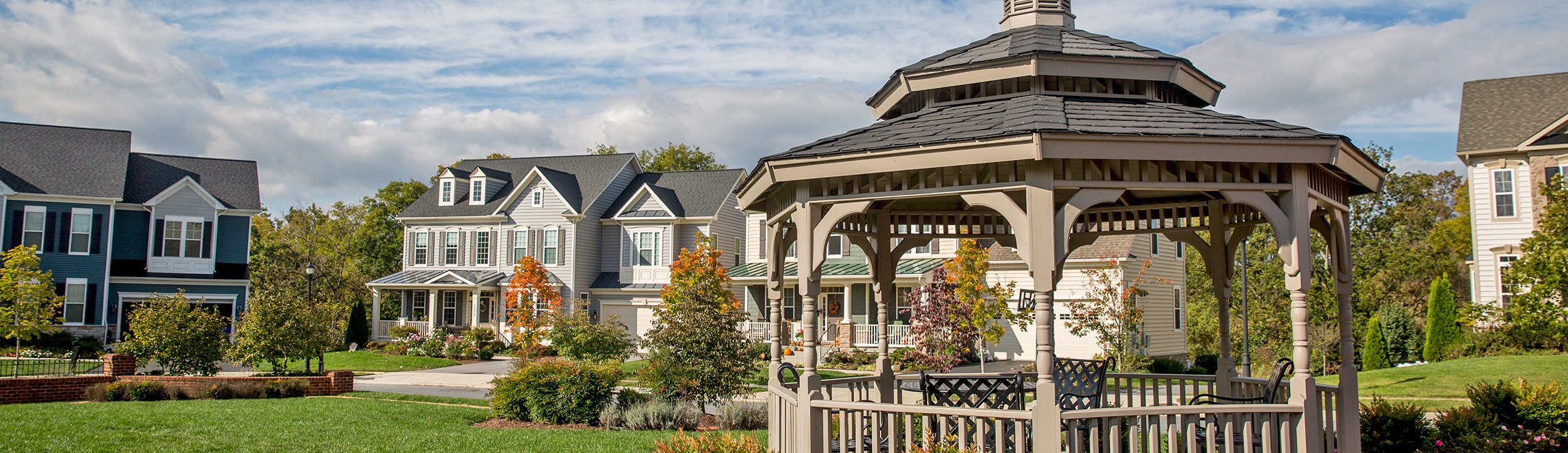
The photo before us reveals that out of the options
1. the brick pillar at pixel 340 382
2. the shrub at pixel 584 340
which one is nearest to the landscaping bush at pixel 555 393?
the brick pillar at pixel 340 382

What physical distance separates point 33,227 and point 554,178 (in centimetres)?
1636

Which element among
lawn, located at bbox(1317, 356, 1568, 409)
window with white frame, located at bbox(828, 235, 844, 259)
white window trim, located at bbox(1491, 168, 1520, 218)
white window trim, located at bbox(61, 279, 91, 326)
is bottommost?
lawn, located at bbox(1317, 356, 1568, 409)

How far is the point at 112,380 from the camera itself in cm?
1641

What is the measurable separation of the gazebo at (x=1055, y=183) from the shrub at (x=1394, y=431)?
2.61 ft

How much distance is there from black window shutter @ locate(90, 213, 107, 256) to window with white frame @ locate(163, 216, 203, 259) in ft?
5.93

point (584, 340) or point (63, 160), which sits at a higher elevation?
point (63, 160)

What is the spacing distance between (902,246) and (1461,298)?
45480mm

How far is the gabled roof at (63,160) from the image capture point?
96.3 feet

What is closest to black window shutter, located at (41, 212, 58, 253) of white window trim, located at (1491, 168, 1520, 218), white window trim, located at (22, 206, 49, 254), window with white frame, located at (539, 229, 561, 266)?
white window trim, located at (22, 206, 49, 254)

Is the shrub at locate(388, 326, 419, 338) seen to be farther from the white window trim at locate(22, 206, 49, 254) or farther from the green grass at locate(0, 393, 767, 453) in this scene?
the green grass at locate(0, 393, 767, 453)

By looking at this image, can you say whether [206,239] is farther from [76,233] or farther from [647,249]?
[647,249]

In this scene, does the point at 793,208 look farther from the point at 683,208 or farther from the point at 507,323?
the point at 683,208

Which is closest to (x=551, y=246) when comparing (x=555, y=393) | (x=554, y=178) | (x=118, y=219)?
(x=554, y=178)

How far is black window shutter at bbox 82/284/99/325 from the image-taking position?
2900 centimetres
